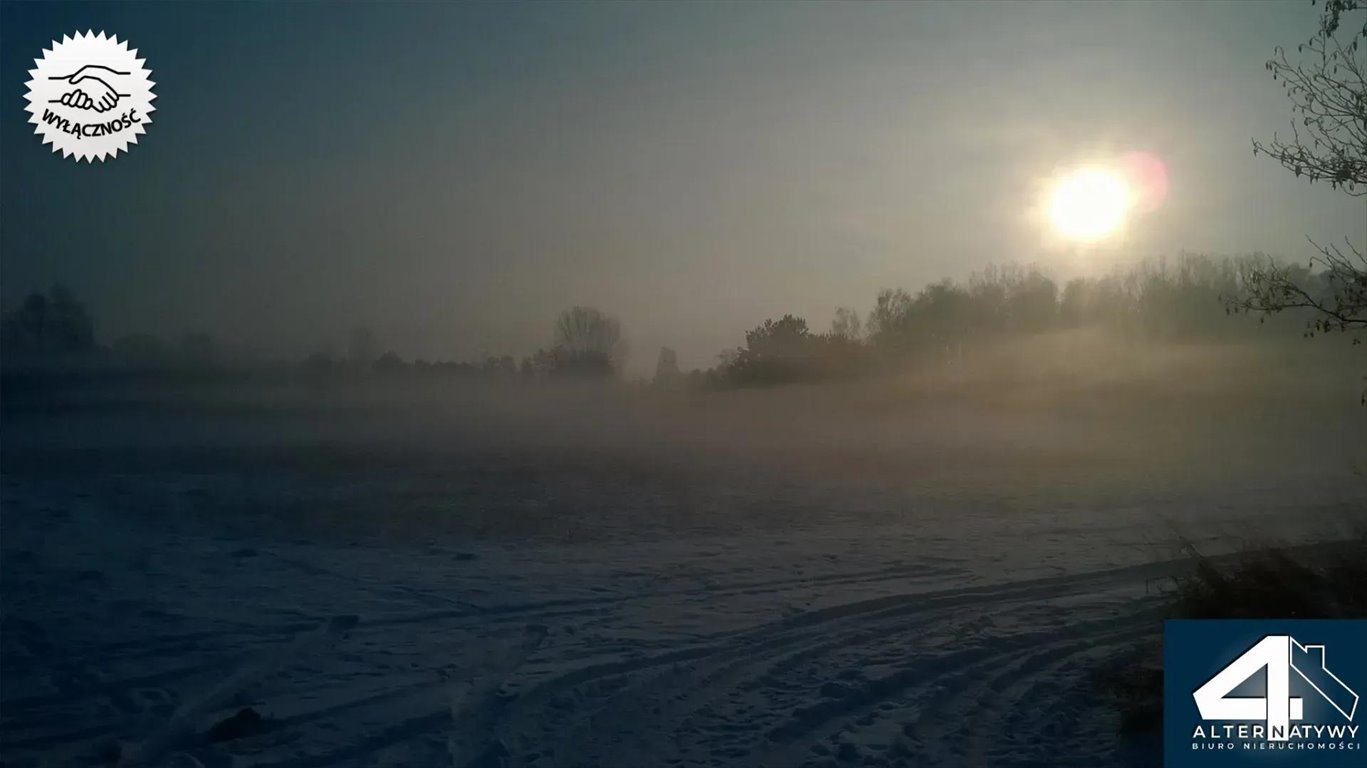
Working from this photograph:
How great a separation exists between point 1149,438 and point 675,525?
50.3 ft

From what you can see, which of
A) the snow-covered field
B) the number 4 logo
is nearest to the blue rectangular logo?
the number 4 logo

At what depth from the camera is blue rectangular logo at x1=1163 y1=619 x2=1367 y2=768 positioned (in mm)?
6102

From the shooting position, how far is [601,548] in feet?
44.2

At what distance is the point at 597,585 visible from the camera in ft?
36.5

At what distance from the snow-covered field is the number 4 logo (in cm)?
55

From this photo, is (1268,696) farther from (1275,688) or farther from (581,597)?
(581,597)

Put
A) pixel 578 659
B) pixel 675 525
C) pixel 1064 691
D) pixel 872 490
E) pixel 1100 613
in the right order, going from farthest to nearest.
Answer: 1. pixel 872 490
2. pixel 675 525
3. pixel 1100 613
4. pixel 578 659
5. pixel 1064 691

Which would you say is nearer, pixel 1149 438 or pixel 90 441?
pixel 90 441

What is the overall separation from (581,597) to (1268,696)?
22.3 ft

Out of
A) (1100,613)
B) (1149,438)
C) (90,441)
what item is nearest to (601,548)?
(1100,613)

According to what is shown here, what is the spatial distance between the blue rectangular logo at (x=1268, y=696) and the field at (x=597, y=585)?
1.43 ft

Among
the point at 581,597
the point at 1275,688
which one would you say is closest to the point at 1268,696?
the point at 1275,688

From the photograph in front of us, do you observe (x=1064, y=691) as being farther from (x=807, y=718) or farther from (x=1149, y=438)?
(x=1149, y=438)

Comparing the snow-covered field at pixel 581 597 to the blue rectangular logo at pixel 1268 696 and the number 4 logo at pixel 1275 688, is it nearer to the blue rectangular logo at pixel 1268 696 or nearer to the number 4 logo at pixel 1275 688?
the blue rectangular logo at pixel 1268 696
